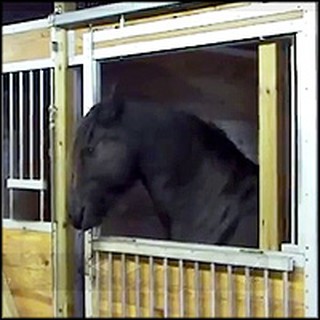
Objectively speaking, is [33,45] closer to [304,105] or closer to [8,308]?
[304,105]

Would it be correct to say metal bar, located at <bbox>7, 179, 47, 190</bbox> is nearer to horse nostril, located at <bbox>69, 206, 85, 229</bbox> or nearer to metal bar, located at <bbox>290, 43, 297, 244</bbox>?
horse nostril, located at <bbox>69, 206, 85, 229</bbox>

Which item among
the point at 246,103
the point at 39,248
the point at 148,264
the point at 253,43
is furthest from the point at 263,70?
the point at 39,248

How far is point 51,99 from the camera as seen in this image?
2.46 metres

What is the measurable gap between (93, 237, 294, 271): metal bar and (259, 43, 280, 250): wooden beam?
0.38ft

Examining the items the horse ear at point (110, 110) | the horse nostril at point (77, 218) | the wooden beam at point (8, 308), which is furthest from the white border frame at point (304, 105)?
the wooden beam at point (8, 308)

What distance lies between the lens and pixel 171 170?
2.34 m

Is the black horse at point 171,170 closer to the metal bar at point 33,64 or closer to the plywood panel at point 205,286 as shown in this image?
the plywood panel at point 205,286

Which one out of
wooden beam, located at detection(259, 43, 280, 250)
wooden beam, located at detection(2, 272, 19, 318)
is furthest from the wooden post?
wooden beam, located at detection(2, 272, 19, 318)

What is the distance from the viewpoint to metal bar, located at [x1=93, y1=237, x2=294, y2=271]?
6.34 ft

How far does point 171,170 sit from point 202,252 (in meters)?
0.34

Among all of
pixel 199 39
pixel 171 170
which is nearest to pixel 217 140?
pixel 171 170

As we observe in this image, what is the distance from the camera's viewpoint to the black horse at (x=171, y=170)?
2.26 meters

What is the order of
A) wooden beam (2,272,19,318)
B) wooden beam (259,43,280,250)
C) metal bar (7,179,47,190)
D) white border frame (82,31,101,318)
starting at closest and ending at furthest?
wooden beam (2,272,19,318)
wooden beam (259,43,280,250)
white border frame (82,31,101,318)
metal bar (7,179,47,190)

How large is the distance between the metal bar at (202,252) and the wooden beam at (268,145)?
0.12m
